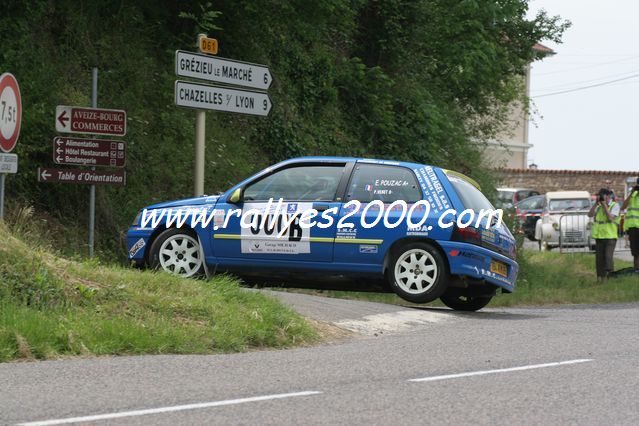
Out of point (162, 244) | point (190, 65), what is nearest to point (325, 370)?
point (162, 244)

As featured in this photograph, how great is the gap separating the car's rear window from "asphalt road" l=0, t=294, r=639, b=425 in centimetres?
264

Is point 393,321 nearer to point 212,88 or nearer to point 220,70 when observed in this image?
point 212,88

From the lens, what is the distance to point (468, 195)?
14.2 meters

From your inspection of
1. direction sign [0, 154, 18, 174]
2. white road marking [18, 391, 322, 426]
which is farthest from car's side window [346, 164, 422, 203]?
white road marking [18, 391, 322, 426]

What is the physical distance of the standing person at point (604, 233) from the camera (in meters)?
22.2

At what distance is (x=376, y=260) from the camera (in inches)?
543

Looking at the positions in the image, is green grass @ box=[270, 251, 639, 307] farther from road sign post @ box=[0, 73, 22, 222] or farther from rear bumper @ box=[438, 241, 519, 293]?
road sign post @ box=[0, 73, 22, 222]

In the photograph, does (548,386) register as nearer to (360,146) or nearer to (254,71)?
(254,71)

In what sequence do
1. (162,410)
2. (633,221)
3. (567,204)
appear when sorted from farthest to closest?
(567,204) → (633,221) → (162,410)

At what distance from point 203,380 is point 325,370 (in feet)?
3.41

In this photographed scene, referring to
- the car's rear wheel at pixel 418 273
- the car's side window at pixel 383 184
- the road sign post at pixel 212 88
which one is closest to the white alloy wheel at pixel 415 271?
the car's rear wheel at pixel 418 273

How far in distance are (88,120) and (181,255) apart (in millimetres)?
2871

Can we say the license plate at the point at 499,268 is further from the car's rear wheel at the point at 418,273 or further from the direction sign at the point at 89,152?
the direction sign at the point at 89,152

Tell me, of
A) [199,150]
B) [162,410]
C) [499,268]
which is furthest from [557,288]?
[162,410]
